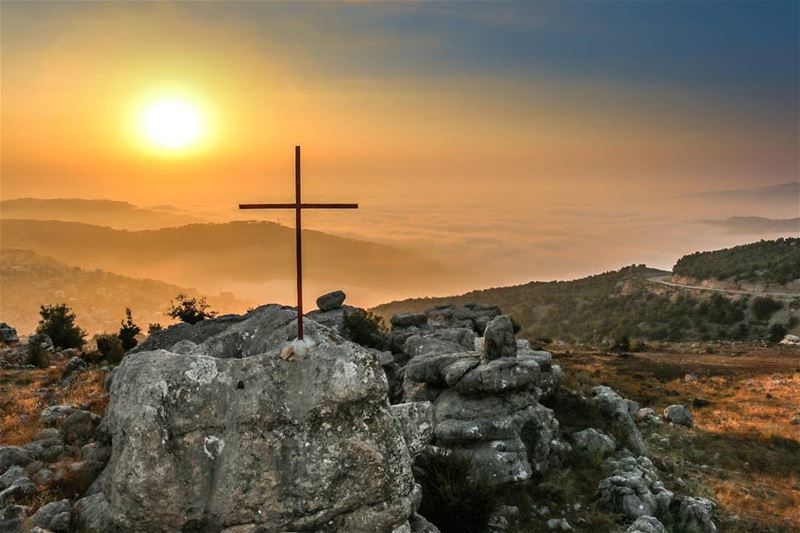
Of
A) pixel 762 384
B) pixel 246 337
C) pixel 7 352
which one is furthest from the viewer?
pixel 762 384

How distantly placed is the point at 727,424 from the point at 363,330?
788 inches

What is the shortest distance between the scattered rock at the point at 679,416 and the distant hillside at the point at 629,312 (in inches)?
1357

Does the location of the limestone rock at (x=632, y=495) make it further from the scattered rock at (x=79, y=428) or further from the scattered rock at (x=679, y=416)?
the scattered rock at (x=79, y=428)

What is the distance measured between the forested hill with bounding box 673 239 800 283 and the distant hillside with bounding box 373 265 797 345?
10017mm

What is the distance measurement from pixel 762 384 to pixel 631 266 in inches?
4481

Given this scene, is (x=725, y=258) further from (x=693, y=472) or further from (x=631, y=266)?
(x=693, y=472)

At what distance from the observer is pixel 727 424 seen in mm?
27641

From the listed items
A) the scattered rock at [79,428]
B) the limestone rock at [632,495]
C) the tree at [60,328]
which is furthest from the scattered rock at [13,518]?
the tree at [60,328]

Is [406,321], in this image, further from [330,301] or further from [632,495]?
[632,495]

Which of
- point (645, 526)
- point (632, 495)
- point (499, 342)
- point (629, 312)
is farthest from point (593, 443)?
point (629, 312)

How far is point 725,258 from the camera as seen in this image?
390 ft

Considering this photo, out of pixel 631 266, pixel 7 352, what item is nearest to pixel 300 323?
pixel 7 352

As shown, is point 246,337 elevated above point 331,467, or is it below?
above

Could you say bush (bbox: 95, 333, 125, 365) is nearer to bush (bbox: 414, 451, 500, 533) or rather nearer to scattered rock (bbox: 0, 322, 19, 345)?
scattered rock (bbox: 0, 322, 19, 345)
